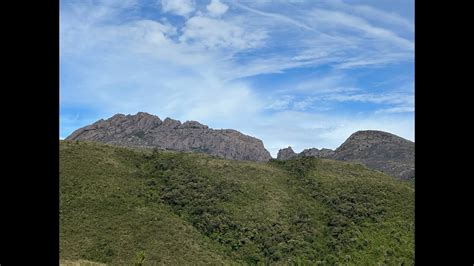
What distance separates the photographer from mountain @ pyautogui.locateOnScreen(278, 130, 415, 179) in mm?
87312

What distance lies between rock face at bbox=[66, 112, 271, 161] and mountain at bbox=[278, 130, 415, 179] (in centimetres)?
4362

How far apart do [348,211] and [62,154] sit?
21.9 m

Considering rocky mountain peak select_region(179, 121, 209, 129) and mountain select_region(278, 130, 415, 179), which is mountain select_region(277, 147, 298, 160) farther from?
mountain select_region(278, 130, 415, 179)

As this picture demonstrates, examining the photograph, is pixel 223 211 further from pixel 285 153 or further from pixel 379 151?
pixel 285 153

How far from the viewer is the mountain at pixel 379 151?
286ft

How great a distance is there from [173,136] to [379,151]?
71.5 m

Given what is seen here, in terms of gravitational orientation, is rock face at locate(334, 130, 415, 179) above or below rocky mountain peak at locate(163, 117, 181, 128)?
below

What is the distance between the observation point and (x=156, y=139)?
146125 mm

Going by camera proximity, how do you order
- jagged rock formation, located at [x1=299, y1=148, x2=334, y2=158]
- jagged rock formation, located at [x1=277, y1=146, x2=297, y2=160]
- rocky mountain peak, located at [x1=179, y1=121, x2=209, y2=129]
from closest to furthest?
jagged rock formation, located at [x1=299, y1=148, x2=334, y2=158] < jagged rock formation, located at [x1=277, y1=146, x2=297, y2=160] < rocky mountain peak, located at [x1=179, y1=121, x2=209, y2=129]

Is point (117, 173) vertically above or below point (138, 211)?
above

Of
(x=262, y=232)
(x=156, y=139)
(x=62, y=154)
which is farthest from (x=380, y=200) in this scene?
(x=156, y=139)

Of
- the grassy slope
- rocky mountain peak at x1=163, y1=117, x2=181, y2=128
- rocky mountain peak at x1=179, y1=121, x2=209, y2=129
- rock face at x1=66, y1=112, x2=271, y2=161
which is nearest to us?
the grassy slope

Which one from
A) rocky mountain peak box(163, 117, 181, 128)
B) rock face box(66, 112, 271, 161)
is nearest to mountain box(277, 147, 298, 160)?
rock face box(66, 112, 271, 161)
